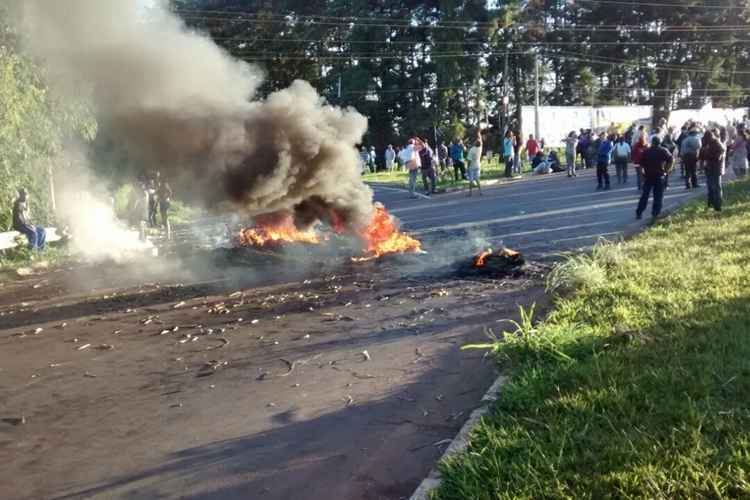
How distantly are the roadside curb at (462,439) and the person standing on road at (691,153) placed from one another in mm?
12646

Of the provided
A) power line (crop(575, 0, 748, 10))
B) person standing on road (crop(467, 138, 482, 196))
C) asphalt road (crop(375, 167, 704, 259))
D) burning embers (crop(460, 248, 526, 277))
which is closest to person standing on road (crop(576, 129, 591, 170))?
asphalt road (crop(375, 167, 704, 259))

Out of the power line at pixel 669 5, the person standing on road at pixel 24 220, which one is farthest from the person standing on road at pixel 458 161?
the power line at pixel 669 5

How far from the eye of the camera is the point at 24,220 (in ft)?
41.1

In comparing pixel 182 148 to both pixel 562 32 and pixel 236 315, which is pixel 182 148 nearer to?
pixel 236 315

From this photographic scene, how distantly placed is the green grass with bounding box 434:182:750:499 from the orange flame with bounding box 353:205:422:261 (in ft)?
14.5

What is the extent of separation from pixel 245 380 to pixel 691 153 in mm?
13859

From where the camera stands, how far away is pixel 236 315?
7.83 metres

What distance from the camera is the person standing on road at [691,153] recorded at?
1537 cm

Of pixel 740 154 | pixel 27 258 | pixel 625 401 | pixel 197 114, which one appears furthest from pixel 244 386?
pixel 740 154

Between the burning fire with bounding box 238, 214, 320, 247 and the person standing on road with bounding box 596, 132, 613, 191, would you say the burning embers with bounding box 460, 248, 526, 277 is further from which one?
the person standing on road with bounding box 596, 132, 613, 191

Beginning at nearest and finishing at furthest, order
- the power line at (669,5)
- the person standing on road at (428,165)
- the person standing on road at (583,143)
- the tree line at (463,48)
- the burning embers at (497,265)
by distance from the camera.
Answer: the burning embers at (497,265) < the person standing on road at (428,165) < the person standing on road at (583,143) < the tree line at (463,48) < the power line at (669,5)

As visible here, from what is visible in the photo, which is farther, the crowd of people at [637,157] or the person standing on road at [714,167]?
the crowd of people at [637,157]

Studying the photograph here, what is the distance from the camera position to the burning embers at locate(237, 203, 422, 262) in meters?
11.4

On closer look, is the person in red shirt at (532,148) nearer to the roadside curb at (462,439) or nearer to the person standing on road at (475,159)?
the person standing on road at (475,159)
